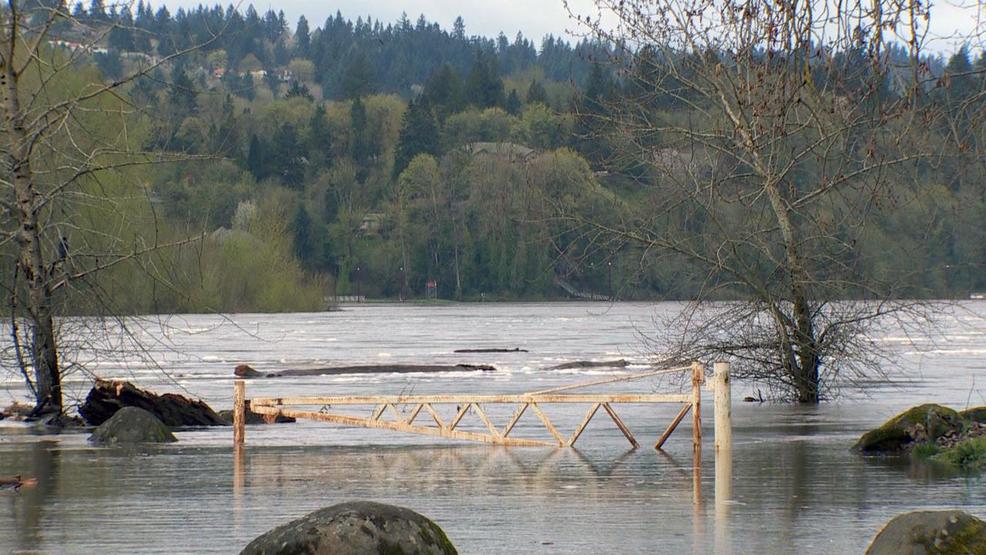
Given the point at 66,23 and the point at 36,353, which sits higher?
the point at 66,23

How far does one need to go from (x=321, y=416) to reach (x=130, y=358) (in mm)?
33115

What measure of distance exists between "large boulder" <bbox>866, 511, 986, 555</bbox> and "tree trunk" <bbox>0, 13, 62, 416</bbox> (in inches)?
606

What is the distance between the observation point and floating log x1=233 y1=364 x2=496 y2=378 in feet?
139

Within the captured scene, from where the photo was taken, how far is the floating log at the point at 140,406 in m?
25.7

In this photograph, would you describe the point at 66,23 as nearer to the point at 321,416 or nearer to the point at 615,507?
the point at 321,416

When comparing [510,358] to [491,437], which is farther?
[510,358]

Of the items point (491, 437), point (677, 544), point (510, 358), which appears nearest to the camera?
point (677, 544)

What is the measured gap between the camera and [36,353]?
24984 mm

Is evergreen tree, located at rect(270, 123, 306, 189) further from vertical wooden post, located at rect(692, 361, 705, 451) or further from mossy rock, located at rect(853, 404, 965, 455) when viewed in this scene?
vertical wooden post, located at rect(692, 361, 705, 451)

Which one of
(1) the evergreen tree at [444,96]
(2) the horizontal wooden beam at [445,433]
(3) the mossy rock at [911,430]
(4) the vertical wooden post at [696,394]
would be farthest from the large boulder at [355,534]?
(1) the evergreen tree at [444,96]

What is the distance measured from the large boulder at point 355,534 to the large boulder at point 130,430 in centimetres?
1330

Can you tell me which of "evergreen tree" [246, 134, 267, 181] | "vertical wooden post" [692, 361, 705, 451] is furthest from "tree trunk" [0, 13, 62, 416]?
"evergreen tree" [246, 134, 267, 181]

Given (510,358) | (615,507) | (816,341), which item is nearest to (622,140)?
(816,341)

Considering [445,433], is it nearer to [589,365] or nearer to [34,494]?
[34,494]
